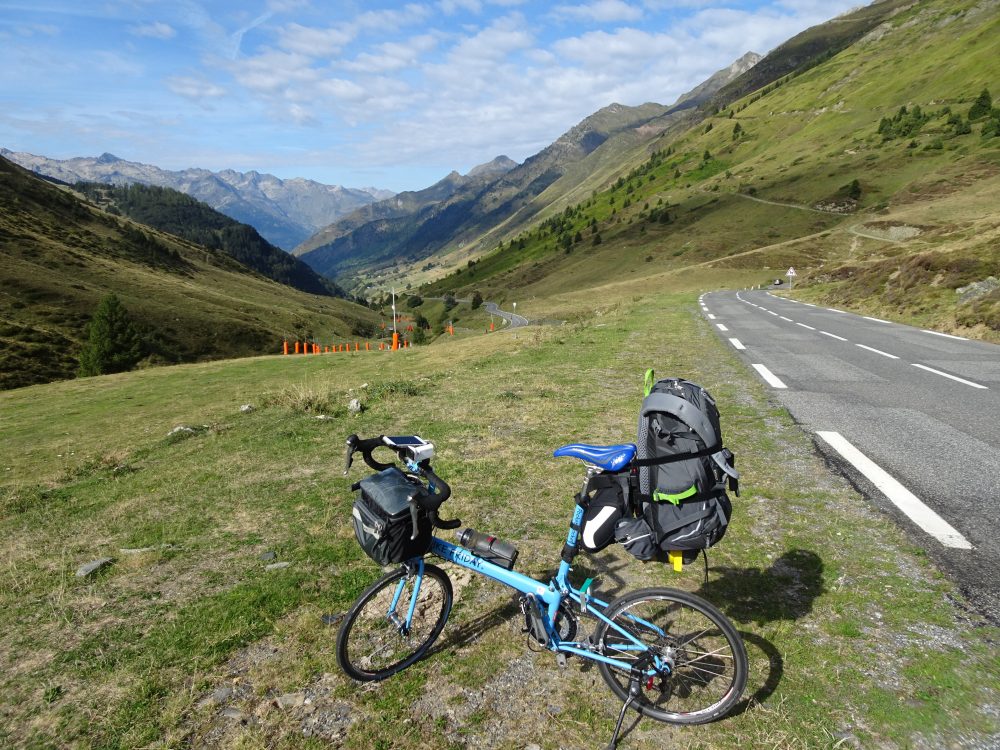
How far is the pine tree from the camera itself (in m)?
55.5

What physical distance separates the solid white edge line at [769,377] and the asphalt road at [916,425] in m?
0.03

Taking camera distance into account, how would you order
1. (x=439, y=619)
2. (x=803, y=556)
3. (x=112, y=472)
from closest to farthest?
1. (x=439, y=619)
2. (x=803, y=556)
3. (x=112, y=472)

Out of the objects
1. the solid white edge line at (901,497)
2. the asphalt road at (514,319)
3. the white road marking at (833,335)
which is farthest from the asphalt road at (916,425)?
the asphalt road at (514,319)

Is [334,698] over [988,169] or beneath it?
beneath

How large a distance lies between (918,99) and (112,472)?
202 meters

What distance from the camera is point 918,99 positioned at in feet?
461

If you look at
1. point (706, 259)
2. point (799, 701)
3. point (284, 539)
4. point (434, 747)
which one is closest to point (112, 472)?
point (284, 539)

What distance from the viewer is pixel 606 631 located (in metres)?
3.89

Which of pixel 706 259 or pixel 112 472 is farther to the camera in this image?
pixel 706 259

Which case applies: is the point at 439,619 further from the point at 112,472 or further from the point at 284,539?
the point at 112,472

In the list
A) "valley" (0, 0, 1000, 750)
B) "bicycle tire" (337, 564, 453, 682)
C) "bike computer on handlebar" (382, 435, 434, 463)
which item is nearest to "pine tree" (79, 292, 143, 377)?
"valley" (0, 0, 1000, 750)

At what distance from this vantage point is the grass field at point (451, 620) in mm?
3631

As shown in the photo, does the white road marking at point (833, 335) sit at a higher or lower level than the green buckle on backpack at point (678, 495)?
lower

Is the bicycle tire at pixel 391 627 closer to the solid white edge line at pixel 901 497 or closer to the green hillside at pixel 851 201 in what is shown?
the solid white edge line at pixel 901 497
